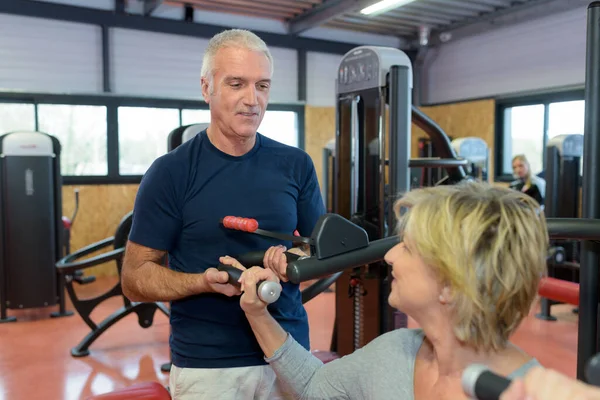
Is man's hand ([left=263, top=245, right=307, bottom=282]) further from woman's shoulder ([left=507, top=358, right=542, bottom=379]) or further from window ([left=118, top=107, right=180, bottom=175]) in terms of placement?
window ([left=118, top=107, right=180, bottom=175])

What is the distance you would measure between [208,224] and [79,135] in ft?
21.5

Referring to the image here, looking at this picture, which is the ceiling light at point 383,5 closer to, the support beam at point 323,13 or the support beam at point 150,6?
the support beam at point 323,13

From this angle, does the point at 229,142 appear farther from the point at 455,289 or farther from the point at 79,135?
the point at 79,135

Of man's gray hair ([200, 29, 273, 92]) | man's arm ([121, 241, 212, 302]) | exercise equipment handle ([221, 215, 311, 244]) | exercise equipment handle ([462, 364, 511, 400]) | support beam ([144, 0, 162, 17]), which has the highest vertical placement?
support beam ([144, 0, 162, 17])

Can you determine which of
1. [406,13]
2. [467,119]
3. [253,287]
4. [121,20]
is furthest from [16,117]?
[253,287]

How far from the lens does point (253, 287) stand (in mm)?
1280

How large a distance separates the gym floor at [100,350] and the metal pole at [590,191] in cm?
268

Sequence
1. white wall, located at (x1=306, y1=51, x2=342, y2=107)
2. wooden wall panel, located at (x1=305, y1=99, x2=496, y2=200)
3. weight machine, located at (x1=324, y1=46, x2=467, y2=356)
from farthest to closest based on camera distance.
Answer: white wall, located at (x1=306, y1=51, x2=342, y2=107) → wooden wall panel, located at (x1=305, y1=99, x2=496, y2=200) → weight machine, located at (x1=324, y1=46, x2=467, y2=356)

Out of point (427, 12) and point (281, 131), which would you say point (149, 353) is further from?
point (427, 12)

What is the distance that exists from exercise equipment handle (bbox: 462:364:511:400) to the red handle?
88 centimetres

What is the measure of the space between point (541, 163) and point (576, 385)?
27.7 feet

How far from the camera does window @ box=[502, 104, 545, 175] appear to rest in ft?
27.4

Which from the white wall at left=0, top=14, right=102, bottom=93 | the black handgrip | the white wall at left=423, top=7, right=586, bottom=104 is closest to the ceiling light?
the white wall at left=423, top=7, right=586, bottom=104

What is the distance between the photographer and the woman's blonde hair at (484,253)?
3.01ft
